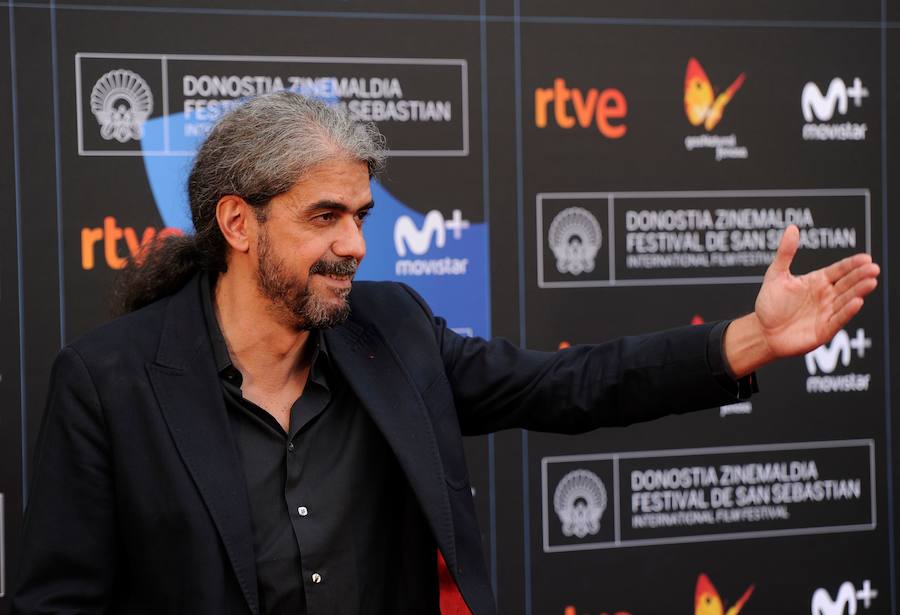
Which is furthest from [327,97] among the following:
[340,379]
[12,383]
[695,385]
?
[695,385]

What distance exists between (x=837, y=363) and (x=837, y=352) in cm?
4

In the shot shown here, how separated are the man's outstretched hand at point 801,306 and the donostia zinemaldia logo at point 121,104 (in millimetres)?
1966

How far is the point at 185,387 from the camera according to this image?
1.84 m

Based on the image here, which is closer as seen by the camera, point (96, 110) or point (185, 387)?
point (185, 387)

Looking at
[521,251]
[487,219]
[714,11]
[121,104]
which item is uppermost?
[714,11]

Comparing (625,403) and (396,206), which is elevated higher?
(396,206)

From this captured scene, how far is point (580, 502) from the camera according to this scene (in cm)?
345

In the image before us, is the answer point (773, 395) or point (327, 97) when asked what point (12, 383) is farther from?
point (773, 395)

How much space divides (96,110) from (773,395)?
2.36 metres

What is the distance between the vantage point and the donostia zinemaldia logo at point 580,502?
344cm

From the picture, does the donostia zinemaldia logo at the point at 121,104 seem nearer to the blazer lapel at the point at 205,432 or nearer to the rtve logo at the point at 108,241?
the rtve logo at the point at 108,241

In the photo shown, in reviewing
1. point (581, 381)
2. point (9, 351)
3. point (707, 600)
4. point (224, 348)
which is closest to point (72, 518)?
point (224, 348)

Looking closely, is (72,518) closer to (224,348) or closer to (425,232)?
(224,348)

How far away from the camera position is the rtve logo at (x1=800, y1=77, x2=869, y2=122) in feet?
11.8
